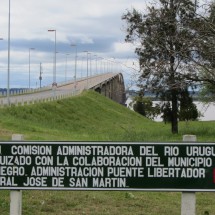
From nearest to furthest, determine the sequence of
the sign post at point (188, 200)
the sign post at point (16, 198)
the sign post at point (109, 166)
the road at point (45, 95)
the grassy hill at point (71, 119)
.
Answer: the sign post at point (109, 166), the sign post at point (188, 200), the sign post at point (16, 198), the grassy hill at point (71, 119), the road at point (45, 95)

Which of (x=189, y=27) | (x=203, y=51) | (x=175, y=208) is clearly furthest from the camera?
(x=189, y=27)

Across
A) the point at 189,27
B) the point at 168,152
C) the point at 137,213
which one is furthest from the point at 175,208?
the point at 189,27

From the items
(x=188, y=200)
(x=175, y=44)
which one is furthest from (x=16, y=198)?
(x=175, y=44)

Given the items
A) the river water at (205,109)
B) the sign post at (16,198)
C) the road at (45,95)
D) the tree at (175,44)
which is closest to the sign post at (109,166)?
the sign post at (16,198)

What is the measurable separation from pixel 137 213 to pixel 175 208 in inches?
35.5

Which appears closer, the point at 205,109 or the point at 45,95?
the point at 205,109

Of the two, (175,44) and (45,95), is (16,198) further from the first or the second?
(45,95)

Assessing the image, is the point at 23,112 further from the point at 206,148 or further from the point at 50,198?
the point at 206,148

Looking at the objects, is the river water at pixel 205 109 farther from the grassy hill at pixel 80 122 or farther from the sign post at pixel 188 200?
the sign post at pixel 188 200

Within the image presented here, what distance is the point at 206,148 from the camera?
5.39 m

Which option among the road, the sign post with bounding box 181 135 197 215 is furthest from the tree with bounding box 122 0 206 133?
the road

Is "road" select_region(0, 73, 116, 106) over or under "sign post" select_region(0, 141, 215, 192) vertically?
over

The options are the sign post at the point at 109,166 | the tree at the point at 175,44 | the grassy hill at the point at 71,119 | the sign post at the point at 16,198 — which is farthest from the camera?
the grassy hill at the point at 71,119

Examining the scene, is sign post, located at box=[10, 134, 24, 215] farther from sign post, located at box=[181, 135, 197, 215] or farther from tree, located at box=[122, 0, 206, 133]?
tree, located at box=[122, 0, 206, 133]
